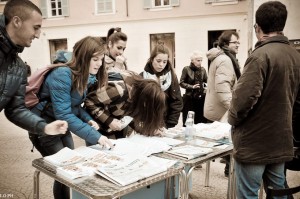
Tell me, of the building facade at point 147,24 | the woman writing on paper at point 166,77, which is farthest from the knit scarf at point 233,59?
the building facade at point 147,24

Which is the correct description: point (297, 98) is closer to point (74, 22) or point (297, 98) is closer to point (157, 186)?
point (157, 186)

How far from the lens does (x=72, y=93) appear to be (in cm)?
225

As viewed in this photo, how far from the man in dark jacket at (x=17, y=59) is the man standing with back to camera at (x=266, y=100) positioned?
1.04 meters

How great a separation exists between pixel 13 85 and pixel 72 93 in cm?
43

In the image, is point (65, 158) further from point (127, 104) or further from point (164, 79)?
point (164, 79)

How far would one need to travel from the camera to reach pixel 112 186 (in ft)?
5.35

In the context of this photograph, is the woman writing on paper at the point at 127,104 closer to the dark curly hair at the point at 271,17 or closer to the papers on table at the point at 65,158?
the papers on table at the point at 65,158

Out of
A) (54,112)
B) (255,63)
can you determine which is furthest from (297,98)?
(54,112)

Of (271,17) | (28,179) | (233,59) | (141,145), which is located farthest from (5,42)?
(28,179)

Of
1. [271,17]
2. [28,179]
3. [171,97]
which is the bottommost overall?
[28,179]

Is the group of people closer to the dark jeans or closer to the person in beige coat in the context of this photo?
the dark jeans

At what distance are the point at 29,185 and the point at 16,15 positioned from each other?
7.77ft

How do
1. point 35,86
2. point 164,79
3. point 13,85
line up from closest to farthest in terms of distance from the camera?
point 13,85 < point 35,86 < point 164,79

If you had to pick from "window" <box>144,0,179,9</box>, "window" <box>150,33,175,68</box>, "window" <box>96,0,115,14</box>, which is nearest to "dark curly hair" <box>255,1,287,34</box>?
"window" <box>150,33,175,68</box>
